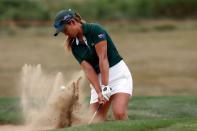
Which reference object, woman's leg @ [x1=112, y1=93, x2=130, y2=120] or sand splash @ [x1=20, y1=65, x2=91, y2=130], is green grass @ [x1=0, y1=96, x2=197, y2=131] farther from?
sand splash @ [x1=20, y1=65, x2=91, y2=130]

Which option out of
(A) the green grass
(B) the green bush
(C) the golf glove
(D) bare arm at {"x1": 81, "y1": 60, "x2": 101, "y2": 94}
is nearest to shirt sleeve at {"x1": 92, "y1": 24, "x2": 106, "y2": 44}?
(D) bare arm at {"x1": 81, "y1": 60, "x2": 101, "y2": 94}

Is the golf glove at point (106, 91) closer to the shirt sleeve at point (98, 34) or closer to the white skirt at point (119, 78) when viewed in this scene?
the white skirt at point (119, 78)

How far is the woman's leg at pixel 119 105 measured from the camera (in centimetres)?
973

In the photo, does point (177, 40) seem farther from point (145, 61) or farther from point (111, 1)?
point (111, 1)

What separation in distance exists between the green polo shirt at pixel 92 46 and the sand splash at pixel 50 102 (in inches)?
32.2

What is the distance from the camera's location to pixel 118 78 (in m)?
10.0

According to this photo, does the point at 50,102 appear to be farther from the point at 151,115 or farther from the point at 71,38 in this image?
the point at 151,115

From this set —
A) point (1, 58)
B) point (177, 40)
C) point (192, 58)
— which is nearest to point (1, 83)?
point (1, 58)

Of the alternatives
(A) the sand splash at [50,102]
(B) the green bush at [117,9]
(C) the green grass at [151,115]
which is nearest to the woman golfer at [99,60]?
(C) the green grass at [151,115]

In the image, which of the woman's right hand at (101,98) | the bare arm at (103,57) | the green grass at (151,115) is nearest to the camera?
the green grass at (151,115)

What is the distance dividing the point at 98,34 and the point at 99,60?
367 mm

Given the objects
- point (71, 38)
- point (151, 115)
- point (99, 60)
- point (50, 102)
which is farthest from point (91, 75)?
point (151, 115)

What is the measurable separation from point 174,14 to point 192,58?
528 inches

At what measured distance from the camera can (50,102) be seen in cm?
1105
